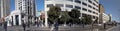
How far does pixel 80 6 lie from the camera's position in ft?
5.93

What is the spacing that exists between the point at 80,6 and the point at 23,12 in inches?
22.2

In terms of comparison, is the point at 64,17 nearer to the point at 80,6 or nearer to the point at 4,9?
the point at 80,6

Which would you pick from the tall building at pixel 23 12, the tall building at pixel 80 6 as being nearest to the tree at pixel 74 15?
the tall building at pixel 80 6

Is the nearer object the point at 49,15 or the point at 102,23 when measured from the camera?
the point at 49,15

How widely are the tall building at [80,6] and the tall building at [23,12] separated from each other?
0.46ft

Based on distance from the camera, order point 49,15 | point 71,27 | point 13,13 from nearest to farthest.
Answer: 1. point 49,15
2. point 13,13
3. point 71,27

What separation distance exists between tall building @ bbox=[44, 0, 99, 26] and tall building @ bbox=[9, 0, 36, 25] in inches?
5.5

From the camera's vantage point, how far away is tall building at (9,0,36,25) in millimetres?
1747

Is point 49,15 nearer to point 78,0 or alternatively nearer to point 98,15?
point 78,0

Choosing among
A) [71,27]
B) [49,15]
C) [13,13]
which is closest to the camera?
[49,15]

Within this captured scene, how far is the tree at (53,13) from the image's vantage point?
5.55 ft

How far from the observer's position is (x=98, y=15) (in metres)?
1.74

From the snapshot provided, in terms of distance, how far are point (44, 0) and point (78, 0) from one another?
1.13 feet

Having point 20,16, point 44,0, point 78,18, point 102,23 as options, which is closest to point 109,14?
point 102,23
